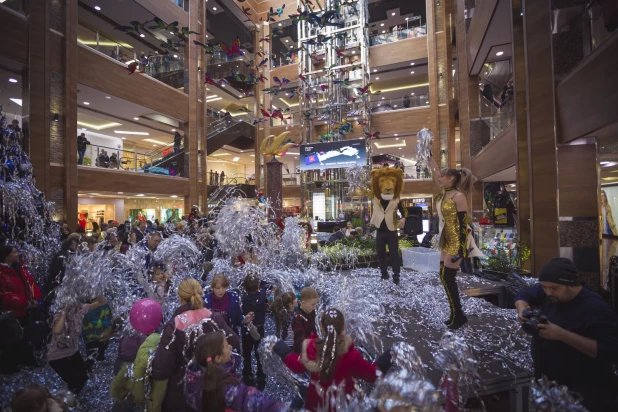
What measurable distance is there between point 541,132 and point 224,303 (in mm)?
6248

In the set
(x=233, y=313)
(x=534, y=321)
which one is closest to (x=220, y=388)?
(x=233, y=313)

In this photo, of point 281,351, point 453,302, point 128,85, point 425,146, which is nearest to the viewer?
point 281,351

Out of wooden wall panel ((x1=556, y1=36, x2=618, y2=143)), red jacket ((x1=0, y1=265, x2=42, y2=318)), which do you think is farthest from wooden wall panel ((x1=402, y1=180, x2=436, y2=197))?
red jacket ((x1=0, y1=265, x2=42, y2=318))

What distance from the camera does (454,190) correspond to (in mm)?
3723

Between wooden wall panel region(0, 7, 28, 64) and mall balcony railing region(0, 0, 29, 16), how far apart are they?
0.67 feet

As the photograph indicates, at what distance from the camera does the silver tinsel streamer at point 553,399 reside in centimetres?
164

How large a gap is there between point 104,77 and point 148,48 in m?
8.54

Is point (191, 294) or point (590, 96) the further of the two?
point (590, 96)

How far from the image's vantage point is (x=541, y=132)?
6098mm

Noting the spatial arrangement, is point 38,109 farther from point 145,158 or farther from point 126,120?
point 126,120

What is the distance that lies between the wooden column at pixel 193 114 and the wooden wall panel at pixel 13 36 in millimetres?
8356

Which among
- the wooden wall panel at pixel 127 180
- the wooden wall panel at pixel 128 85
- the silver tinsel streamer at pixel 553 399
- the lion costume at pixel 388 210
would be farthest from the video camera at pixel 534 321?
the wooden wall panel at pixel 128 85

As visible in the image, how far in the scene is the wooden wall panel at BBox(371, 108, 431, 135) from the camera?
67.8 feet

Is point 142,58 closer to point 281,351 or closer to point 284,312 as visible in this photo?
point 284,312
